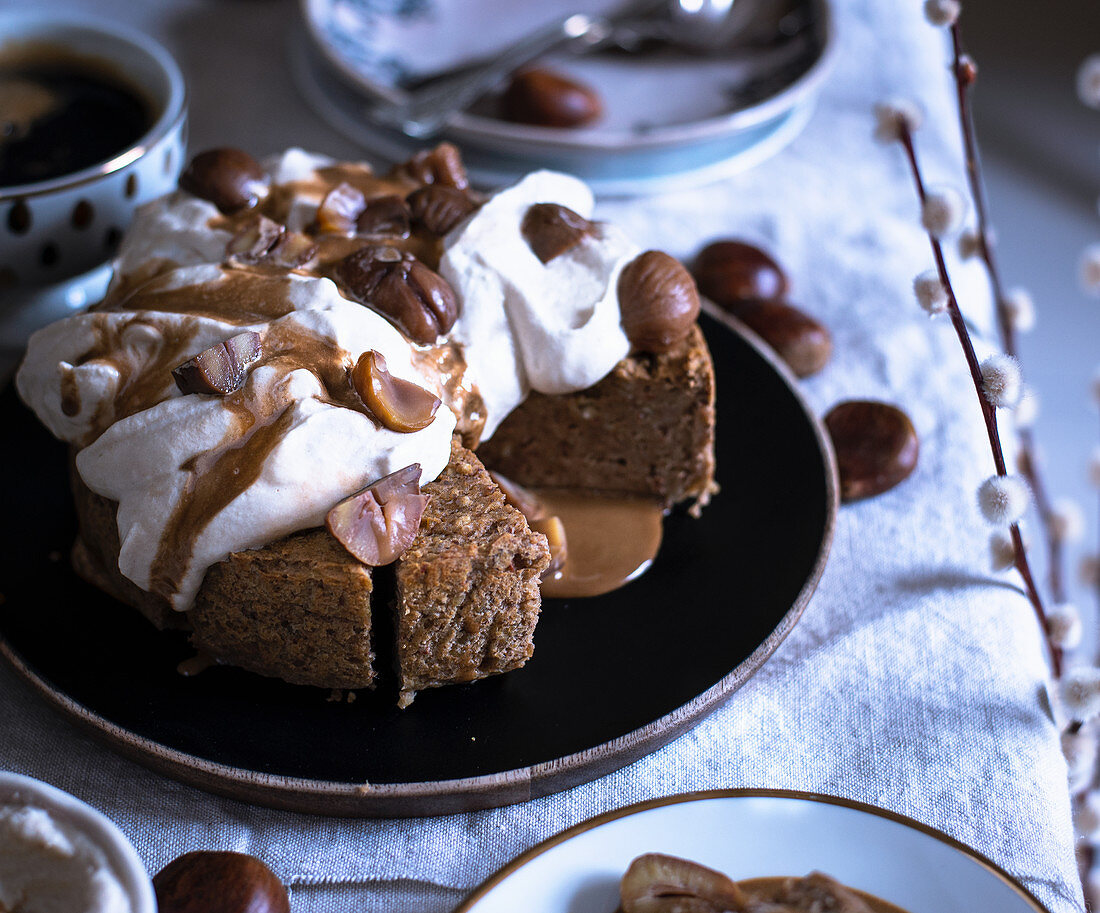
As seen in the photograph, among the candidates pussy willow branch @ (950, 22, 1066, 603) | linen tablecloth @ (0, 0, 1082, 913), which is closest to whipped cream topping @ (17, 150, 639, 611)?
linen tablecloth @ (0, 0, 1082, 913)

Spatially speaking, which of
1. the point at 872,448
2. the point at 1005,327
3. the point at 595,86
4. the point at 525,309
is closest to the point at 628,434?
the point at 525,309

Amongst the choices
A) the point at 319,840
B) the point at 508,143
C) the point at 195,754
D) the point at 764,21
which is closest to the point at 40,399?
the point at 195,754

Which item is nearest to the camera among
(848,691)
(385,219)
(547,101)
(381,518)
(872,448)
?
(381,518)

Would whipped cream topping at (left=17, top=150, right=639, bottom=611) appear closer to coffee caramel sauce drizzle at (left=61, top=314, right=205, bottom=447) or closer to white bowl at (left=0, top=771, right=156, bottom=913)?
coffee caramel sauce drizzle at (left=61, top=314, right=205, bottom=447)

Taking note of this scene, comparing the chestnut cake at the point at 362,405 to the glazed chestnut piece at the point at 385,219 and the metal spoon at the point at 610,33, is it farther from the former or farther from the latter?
the metal spoon at the point at 610,33

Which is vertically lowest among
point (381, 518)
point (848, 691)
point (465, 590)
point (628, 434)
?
point (848, 691)

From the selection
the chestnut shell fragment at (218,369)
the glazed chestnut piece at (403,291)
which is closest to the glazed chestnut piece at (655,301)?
the glazed chestnut piece at (403,291)

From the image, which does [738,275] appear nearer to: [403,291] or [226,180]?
[403,291]
